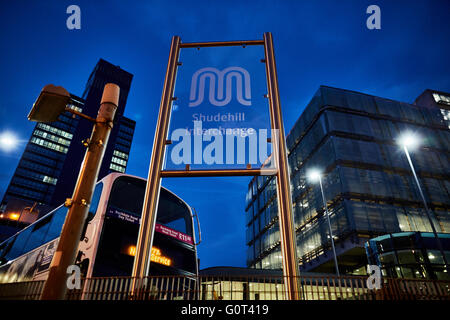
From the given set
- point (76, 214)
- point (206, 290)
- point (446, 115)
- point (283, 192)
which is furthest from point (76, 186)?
point (446, 115)

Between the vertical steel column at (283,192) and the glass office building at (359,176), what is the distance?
32.4 m

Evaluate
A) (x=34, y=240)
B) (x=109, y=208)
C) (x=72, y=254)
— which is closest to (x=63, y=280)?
(x=72, y=254)

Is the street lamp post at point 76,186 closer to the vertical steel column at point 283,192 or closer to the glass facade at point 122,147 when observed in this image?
the vertical steel column at point 283,192

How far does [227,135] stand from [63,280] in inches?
171

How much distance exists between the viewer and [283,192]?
5.66m

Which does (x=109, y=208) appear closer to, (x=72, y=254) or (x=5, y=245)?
(x=72, y=254)

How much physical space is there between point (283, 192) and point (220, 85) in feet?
11.0

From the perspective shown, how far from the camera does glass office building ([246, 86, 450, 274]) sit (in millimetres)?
35869

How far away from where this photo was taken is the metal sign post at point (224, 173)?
16.6 feet

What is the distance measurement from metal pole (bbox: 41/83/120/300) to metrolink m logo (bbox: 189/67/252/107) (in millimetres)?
2855

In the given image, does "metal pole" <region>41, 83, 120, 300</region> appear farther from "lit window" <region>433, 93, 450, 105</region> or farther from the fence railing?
"lit window" <region>433, 93, 450, 105</region>

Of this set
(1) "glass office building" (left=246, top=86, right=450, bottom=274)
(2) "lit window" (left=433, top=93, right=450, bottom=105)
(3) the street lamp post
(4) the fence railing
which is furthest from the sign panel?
(2) "lit window" (left=433, top=93, right=450, bottom=105)

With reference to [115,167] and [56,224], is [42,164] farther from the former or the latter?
[56,224]
